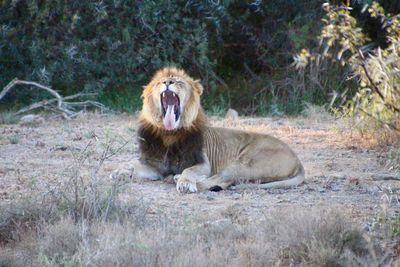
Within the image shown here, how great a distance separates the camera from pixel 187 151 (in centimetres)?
868

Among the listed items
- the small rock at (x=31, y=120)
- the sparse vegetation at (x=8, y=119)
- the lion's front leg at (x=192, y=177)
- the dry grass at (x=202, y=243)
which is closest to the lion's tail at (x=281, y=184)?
the lion's front leg at (x=192, y=177)

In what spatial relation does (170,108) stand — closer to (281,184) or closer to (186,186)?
(186,186)

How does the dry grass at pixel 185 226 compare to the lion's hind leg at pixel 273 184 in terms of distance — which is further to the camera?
the lion's hind leg at pixel 273 184

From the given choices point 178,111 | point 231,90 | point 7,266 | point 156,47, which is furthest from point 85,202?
point 231,90

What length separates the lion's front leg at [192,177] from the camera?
320 inches

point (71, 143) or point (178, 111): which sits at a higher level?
point (178, 111)

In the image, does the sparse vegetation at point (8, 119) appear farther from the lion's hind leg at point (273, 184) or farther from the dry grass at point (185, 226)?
the lion's hind leg at point (273, 184)

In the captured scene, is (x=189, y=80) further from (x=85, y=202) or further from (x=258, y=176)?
(x=85, y=202)

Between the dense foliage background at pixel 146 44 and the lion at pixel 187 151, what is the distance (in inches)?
251

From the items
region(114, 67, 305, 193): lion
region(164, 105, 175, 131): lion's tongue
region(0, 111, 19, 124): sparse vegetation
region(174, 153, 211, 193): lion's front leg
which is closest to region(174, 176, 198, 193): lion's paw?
region(174, 153, 211, 193): lion's front leg

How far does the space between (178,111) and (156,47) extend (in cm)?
751

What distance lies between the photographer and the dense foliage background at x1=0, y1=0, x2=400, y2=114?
615 inches

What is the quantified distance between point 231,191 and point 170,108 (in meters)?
1.03

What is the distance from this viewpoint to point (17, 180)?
27.3ft
